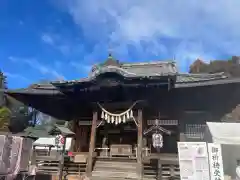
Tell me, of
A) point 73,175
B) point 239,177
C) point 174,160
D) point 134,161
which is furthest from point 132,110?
point 239,177

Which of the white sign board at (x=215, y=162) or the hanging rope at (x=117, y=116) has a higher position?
the hanging rope at (x=117, y=116)

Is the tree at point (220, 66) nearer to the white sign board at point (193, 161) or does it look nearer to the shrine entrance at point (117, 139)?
the shrine entrance at point (117, 139)

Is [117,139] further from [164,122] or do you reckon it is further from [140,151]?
[140,151]

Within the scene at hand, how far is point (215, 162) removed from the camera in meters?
7.06

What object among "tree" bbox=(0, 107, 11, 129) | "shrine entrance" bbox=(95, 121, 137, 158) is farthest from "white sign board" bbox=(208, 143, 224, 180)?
"tree" bbox=(0, 107, 11, 129)

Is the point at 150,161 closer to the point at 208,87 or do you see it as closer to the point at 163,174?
the point at 163,174

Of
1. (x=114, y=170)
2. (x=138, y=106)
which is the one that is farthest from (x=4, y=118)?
(x=138, y=106)

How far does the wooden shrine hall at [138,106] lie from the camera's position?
1091cm

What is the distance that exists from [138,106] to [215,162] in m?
5.38

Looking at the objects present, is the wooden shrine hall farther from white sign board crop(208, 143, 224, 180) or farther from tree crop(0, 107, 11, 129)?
tree crop(0, 107, 11, 129)

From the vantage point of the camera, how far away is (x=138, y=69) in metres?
17.8

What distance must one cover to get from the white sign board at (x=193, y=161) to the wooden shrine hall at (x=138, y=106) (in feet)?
8.23

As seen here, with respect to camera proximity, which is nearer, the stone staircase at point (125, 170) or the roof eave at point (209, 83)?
the stone staircase at point (125, 170)

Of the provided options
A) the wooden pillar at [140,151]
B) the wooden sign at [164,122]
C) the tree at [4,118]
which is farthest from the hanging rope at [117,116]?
the tree at [4,118]
